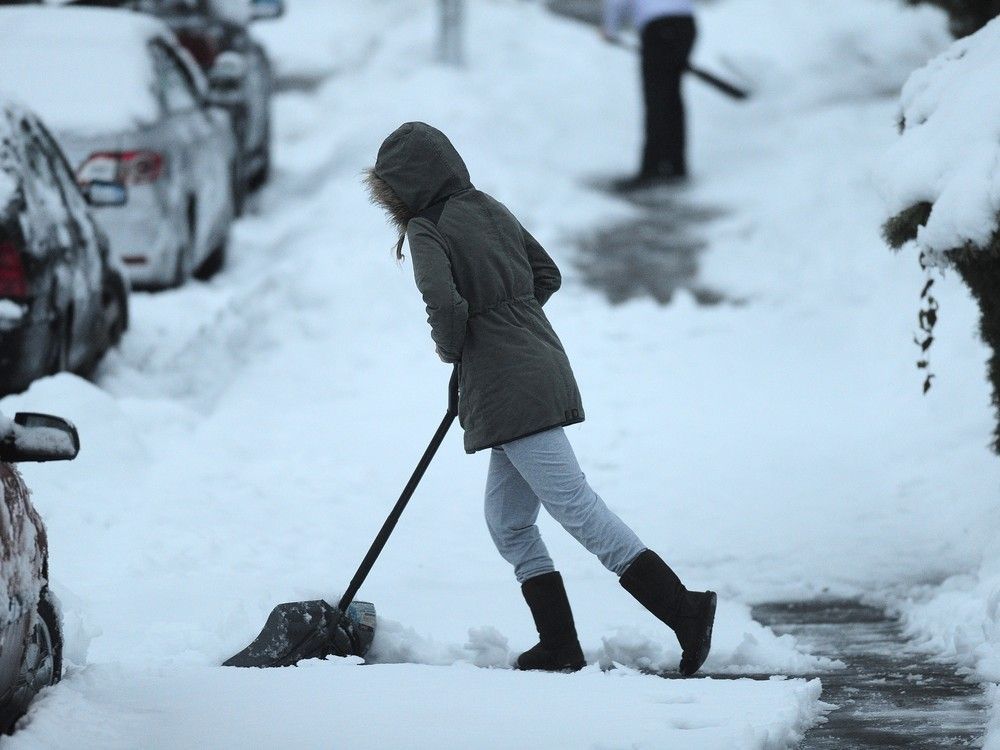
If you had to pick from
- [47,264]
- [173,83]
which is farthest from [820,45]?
[47,264]

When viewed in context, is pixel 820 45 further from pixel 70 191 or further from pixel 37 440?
pixel 37 440

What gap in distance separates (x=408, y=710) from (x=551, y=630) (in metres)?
0.81

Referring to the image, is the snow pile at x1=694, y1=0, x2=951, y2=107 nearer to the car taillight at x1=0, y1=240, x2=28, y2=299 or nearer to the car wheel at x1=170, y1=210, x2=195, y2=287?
the car wheel at x1=170, y1=210, x2=195, y2=287

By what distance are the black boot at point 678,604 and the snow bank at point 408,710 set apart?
24 cm

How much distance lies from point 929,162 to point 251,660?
259 cm

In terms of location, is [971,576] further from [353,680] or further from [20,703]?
[20,703]

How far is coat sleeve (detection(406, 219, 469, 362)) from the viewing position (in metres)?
4.25

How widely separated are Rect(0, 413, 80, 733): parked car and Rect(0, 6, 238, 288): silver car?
5202 millimetres

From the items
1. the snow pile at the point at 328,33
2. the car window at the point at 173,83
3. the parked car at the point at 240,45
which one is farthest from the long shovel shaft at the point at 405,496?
the snow pile at the point at 328,33

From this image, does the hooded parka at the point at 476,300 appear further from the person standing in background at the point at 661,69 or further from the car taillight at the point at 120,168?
the person standing in background at the point at 661,69

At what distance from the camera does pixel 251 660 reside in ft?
14.8

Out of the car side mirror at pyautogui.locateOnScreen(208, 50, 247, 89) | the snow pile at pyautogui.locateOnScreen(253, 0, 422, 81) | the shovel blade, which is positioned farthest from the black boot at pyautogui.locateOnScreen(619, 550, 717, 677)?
the snow pile at pyautogui.locateOnScreen(253, 0, 422, 81)

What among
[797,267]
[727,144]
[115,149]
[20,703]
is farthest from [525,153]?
[20,703]

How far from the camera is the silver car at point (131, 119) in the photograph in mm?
9094
